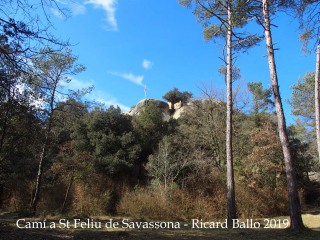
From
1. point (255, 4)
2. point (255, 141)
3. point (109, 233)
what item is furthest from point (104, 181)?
point (255, 4)

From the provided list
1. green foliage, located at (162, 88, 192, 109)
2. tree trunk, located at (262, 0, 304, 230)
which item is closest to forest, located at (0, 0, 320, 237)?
tree trunk, located at (262, 0, 304, 230)

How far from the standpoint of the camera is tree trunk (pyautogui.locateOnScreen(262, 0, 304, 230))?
322 inches

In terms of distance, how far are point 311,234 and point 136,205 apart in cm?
849

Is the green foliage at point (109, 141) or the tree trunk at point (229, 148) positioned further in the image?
the green foliage at point (109, 141)

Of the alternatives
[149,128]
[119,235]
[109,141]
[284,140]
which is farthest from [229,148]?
[149,128]

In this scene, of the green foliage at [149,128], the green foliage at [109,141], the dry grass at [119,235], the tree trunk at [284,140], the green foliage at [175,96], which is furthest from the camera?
the green foliage at [175,96]

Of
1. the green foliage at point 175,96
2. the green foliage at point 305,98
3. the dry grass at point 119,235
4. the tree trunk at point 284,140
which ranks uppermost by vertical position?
the green foliage at point 175,96

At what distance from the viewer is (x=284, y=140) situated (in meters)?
8.62

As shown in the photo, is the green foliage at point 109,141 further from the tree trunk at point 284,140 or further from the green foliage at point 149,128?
the tree trunk at point 284,140

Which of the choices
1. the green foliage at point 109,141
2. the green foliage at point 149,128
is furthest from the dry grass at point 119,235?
the green foliage at point 149,128

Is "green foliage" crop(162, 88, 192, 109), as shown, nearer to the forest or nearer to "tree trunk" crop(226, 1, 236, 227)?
the forest

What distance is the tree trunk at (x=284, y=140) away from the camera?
8.17m

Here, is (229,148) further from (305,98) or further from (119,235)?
(305,98)

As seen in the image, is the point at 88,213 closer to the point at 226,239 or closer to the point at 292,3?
the point at 226,239
